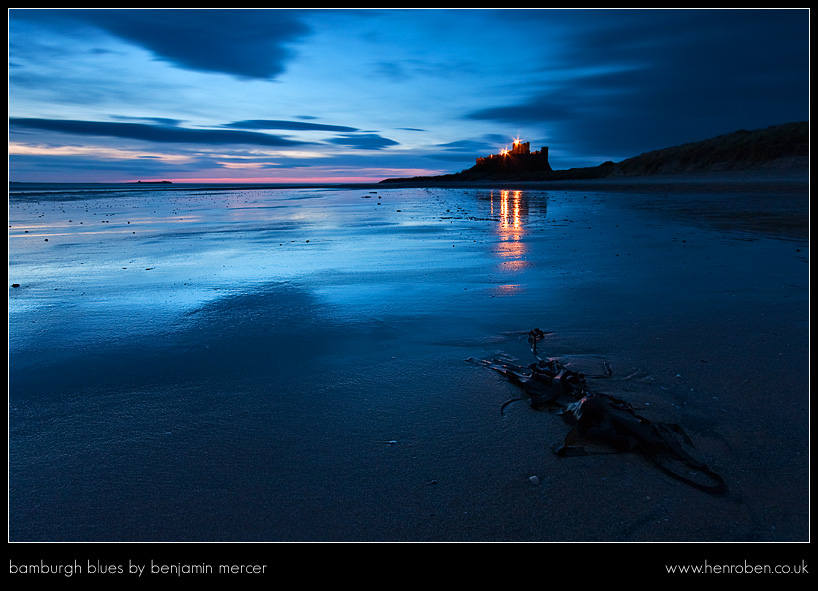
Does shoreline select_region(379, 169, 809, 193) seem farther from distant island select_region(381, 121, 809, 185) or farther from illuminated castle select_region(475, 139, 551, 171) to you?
illuminated castle select_region(475, 139, 551, 171)

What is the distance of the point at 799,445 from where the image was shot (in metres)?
2.51

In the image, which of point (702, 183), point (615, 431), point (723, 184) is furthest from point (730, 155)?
point (615, 431)

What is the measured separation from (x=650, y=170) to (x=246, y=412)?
3027 inches

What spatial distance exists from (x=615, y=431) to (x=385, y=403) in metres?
1.27

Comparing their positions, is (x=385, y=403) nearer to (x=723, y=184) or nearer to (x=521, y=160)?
(x=723, y=184)

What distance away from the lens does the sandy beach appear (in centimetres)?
207

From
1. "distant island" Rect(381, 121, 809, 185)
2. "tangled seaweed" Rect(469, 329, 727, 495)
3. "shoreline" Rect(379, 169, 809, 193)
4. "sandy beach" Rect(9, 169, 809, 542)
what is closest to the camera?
"sandy beach" Rect(9, 169, 809, 542)

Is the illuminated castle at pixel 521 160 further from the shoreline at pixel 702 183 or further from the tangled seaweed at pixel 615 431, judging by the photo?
the tangled seaweed at pixel 615 431

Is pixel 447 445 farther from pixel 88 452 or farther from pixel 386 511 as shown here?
pixel 88 452

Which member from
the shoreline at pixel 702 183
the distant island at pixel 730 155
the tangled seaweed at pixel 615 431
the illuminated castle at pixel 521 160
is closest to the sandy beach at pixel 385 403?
the tangled seaweed at pixel 615 431

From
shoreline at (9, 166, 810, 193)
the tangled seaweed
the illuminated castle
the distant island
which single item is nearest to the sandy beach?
the tangled seaweed

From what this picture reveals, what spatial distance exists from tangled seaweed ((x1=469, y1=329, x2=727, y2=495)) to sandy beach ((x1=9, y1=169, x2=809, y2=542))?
0.07 meters
